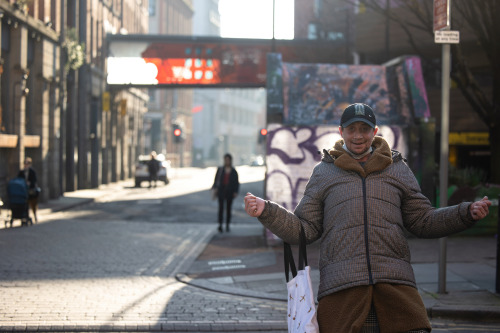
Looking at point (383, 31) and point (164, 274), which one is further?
point (383, 31)

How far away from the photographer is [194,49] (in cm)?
3412

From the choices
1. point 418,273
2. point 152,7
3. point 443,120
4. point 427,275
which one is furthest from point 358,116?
point 152,7

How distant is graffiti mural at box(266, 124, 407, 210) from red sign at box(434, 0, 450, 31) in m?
4.94

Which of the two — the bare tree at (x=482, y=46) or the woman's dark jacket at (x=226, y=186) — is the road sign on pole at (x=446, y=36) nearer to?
the bare tree at (x=482, y=46)

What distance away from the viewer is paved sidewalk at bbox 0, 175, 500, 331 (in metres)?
7.87

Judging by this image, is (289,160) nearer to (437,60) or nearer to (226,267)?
(226,267)

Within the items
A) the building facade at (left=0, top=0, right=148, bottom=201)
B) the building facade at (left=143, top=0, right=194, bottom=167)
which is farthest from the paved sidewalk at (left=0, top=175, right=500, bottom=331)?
the building facade at (left=143, top=0, right=194, bottom=167)

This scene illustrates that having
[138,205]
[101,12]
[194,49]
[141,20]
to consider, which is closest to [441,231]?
[138,205]

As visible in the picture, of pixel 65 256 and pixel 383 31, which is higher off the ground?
pixel 383 31

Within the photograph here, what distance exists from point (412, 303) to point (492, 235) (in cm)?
1175

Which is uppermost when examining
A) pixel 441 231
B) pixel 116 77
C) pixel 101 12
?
pixel 101 12

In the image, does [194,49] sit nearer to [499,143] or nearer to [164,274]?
[499,143]

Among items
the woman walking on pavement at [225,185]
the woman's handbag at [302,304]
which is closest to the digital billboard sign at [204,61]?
the woman walking on pavement at [225,185]

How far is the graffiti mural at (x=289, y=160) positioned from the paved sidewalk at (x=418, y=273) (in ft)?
3.42
